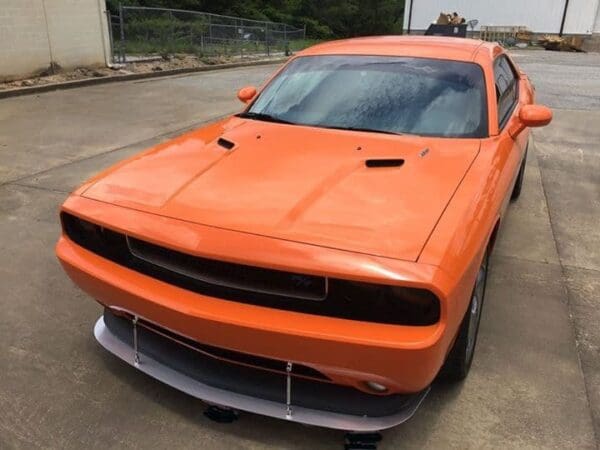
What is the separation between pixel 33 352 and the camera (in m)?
2.80

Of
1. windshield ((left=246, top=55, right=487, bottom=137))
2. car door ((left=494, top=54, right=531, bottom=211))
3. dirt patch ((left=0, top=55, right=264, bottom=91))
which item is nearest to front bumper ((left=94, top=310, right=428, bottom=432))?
car door ((left=494, top=54, right=531, bottom=211))

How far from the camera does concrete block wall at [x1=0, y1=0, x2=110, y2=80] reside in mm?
10930

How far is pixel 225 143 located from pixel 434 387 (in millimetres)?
1594

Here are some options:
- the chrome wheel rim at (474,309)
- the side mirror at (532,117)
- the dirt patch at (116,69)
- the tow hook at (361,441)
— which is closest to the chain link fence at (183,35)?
the dirt patch at (116,69)

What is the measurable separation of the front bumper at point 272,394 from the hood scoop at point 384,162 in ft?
3.30

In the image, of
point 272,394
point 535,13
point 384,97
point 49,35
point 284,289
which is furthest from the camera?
point 535,13

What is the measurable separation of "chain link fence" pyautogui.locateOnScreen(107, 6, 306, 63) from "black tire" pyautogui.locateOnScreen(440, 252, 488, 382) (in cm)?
1354

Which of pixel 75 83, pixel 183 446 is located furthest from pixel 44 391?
pixel 75 83

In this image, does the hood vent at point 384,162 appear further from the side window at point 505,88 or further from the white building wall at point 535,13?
the white building wall at point 535,13

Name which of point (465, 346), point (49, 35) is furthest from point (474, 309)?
point (49, 35)

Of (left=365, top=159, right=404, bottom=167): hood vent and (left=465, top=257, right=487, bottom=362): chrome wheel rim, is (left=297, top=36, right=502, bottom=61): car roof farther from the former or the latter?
(left=465, top=257, right=487, bottom=362): chrome wheel rim

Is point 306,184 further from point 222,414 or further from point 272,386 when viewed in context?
point 222,414

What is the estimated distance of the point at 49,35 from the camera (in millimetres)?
11820

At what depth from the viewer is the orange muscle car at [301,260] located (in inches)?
72.7
